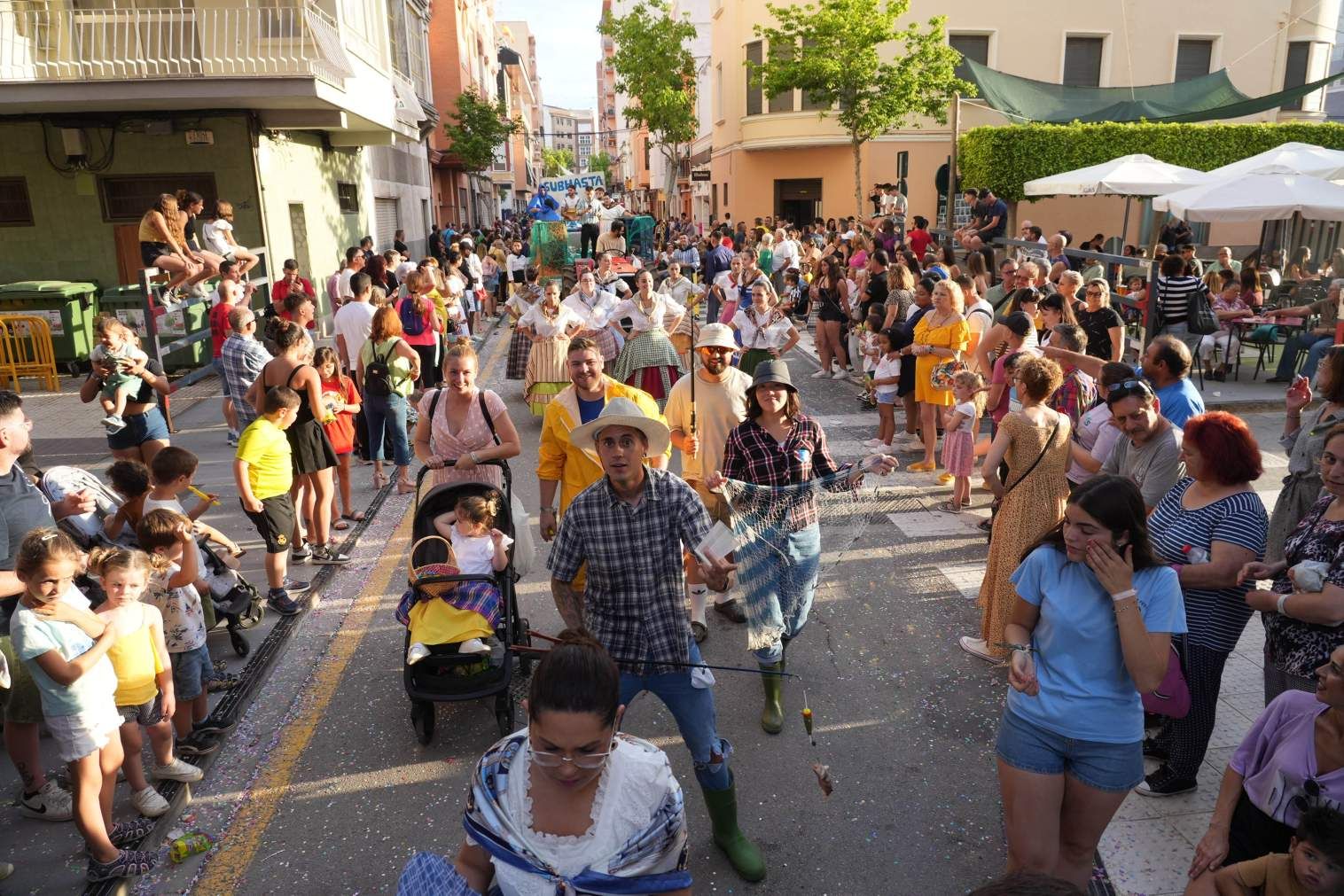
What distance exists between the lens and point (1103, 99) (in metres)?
25.7

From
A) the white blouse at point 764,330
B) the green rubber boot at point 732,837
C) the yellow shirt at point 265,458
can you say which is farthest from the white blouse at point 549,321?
the green rubber boot at point 732,837

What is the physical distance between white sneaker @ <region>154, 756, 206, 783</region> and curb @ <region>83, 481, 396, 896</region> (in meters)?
0.03

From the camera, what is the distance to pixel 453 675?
15.5 feet

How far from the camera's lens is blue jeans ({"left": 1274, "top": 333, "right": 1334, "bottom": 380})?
10734 millimetres

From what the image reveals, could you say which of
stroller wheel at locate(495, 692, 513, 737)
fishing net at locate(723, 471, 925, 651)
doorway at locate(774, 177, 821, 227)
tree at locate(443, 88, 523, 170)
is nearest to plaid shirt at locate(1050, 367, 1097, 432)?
fishing net at locate(723, 471, 925, 651)

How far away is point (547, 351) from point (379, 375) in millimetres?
2310

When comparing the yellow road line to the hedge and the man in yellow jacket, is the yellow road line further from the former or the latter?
the hedge

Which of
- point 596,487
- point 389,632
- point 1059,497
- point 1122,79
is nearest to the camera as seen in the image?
point 596,487

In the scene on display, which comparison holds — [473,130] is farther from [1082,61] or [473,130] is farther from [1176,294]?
[1176,294]

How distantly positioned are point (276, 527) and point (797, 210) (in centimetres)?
3470

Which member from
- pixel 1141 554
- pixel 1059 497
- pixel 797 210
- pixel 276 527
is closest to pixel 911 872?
pixel 1141 554

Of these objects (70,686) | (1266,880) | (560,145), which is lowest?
(1266,880)

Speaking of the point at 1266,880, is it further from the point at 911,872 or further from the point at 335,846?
the point at 335,846

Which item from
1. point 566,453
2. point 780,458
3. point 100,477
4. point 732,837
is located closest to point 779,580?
point 780,458
